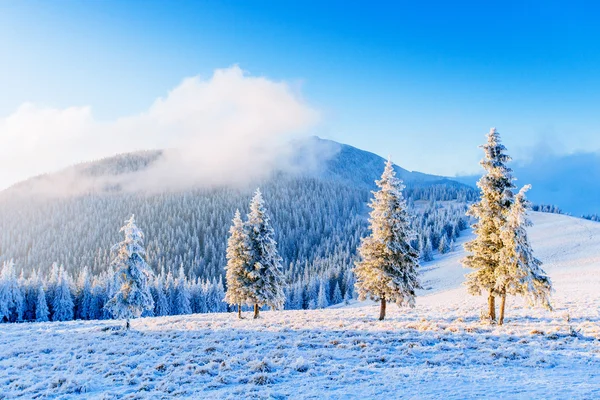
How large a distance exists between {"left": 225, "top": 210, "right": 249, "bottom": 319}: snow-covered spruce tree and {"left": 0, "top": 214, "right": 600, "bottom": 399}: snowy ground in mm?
8109

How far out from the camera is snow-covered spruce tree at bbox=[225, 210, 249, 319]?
35188 mm

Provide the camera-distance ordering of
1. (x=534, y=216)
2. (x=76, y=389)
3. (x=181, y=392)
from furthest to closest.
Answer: (x=534, y=216) → (x=76, y=389) → (x=181, y=392)

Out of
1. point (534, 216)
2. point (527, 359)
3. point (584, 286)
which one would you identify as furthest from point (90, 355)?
point (534, 216)

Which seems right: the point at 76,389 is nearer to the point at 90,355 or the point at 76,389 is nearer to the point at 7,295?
the point at 90,355

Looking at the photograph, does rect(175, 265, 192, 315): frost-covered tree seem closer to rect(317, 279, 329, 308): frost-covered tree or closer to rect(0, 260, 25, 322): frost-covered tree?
rect(0, 260, 25, 322): frost-covered tree

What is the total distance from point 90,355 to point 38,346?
269 inches

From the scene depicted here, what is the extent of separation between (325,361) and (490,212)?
16.2m

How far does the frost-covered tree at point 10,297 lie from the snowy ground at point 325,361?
181 ft

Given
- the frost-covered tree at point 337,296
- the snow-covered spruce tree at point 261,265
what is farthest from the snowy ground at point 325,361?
the frost-covered tree at point 337,296

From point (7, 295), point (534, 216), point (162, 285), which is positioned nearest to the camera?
point (7, 295)

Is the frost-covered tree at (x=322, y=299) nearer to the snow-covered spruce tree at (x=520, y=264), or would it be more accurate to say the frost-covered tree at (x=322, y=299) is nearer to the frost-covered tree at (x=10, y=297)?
the frost-covered tree at (x=10, y=297)

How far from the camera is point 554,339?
714 inches

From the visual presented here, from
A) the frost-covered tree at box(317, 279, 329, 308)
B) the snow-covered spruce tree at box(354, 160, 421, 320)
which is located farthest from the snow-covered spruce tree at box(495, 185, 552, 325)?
Answer: the frost-covered tree at box(317, 279, 329, 308)

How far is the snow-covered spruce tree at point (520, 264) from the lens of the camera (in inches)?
870
